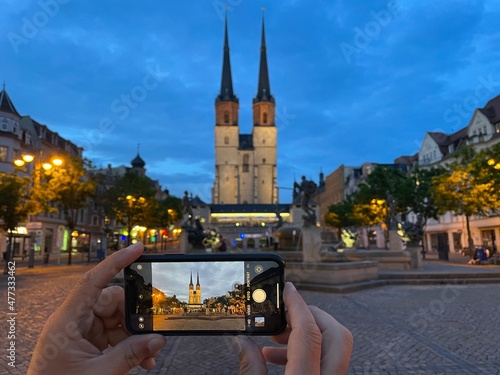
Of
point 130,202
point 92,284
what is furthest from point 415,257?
point 130,202

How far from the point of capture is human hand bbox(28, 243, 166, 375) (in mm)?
1706

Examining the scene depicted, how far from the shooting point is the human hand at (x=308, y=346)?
158 cm

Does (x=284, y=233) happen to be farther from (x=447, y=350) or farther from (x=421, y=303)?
(x=447, y=350)

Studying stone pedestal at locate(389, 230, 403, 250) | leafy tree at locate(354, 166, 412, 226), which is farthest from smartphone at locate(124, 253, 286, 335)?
leafy tree at locate(354, 166, 412, 226)

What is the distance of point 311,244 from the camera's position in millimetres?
18203

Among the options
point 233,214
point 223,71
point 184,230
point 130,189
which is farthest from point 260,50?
point 184,230

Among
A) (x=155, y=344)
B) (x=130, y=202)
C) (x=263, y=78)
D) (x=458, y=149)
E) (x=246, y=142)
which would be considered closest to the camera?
(x=155, y=344)

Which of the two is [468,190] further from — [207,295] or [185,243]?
[207,295]

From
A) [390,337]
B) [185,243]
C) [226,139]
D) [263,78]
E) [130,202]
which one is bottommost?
[390,337]

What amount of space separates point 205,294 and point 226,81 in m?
134

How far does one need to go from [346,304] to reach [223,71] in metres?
129

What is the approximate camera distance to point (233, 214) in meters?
119

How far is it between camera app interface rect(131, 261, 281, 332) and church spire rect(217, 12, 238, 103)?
131 m

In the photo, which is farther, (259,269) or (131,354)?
(259,269)
